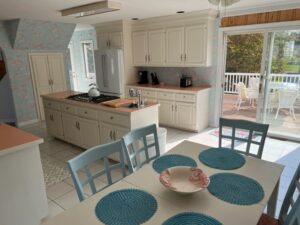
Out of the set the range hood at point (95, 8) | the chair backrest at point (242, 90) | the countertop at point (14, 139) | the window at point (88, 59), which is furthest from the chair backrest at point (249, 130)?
the window at point (88, 59)

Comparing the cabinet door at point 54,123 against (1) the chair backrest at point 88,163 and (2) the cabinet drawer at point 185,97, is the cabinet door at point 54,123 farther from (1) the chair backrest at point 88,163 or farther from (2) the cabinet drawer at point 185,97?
(1) the chair backrest at point 88,163

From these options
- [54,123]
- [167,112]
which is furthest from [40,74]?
[167,112]

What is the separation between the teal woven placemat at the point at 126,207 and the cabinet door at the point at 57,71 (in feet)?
17.3

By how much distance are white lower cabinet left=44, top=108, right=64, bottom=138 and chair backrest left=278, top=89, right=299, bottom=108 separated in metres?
4.18

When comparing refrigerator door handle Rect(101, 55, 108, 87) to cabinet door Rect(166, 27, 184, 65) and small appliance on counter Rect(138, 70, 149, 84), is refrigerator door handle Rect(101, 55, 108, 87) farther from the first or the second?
cabinet door Rect(166, 27, 184, 65)

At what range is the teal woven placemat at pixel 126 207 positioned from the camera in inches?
44.8

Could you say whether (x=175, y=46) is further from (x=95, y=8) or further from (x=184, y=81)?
(x=95, y=8)

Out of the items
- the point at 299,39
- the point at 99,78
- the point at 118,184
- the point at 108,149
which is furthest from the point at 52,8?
the point at 299,39

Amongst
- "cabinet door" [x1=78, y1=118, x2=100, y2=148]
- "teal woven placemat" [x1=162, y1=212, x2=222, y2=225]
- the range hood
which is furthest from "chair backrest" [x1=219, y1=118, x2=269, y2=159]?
the range hood

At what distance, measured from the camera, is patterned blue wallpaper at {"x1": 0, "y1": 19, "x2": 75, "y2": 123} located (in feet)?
15.8

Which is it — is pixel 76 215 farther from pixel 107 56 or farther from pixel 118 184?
pixel 107 56

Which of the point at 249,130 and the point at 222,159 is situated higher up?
the point at 249,130

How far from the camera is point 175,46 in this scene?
4.65m

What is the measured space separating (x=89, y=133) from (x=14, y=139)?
1514 millimetres
